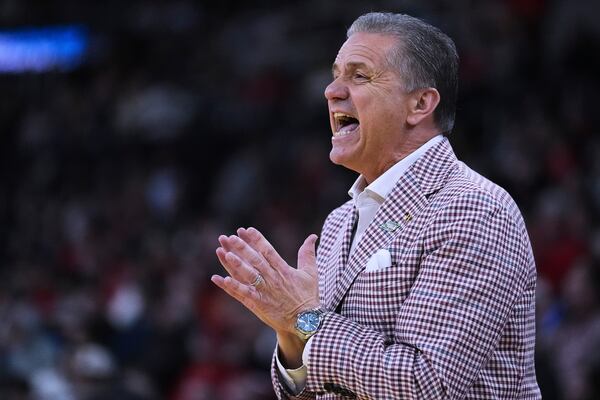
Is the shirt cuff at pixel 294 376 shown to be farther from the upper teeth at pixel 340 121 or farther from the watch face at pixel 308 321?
the upper teeth at pixel 340 121

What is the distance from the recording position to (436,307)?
7.51ft

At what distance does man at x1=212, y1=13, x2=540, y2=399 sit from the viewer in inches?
89.8

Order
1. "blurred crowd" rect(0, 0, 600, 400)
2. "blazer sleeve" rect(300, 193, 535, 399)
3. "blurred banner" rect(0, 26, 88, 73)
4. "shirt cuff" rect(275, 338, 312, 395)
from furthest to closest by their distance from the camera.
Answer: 1. "blurred banner" rect(0, 26, 88, 73)
2. "blurred crowd" rect(0, 0, 600, 400)
3. "shirt cuff" rect(275, 338, 312, 395)
4. "blazer sleeve" rect(300, 193, 535, 399)

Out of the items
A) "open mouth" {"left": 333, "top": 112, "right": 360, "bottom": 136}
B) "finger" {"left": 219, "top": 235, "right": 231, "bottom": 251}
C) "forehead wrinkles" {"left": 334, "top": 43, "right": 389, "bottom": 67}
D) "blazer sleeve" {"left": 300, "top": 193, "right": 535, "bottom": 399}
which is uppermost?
"forehead wrinkles" {"left": 334, "top": 43, "right": 389, "bottom": 67}

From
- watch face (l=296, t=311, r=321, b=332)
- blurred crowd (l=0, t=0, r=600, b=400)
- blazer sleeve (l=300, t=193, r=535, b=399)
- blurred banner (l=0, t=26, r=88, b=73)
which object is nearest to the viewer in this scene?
blazer sleeve (l=300, t=193, r=535, b=399)

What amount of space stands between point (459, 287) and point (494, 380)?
0.25 meters

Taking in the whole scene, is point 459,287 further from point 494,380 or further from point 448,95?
point 448,95

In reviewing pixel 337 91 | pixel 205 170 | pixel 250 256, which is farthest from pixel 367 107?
pixel 205 170

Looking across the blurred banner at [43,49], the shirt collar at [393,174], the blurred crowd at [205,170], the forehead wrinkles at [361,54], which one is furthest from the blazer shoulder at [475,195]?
the blurred banner at [43,49]

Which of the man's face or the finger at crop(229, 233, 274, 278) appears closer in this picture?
the finger at crop(229, 233, 274, 278)

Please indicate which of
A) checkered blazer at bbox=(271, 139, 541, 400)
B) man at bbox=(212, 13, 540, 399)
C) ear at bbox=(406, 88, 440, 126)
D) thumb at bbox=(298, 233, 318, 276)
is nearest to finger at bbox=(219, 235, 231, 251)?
man at bbox=(212, 13, 540, 399)

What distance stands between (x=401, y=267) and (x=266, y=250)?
0.99 ft

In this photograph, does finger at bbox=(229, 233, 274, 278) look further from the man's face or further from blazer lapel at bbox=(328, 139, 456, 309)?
the man's face

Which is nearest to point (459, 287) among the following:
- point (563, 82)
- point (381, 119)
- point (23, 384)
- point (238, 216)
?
point (381, 119)
